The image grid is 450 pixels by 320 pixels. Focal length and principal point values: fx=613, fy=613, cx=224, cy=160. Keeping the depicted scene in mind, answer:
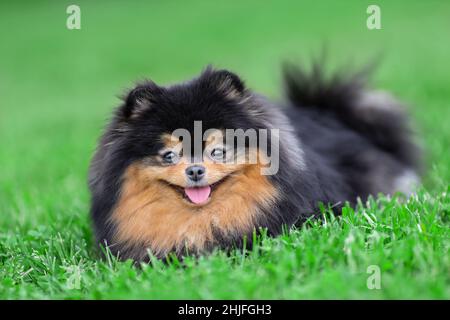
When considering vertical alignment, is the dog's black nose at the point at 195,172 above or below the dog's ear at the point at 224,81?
below

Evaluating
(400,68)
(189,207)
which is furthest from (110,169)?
(400,68)

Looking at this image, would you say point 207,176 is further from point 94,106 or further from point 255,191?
point 94,106

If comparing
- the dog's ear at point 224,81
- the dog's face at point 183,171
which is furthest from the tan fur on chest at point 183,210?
the dog's ear at point 224,81

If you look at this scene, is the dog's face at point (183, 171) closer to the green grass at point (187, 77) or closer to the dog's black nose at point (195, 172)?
the dog's black nose at point (195, 172)

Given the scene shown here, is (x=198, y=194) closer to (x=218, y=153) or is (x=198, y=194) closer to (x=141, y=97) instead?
(x=218, y=153)

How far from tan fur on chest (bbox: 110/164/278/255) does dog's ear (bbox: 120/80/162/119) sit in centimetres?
40

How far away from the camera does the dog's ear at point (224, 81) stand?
13.6 feet

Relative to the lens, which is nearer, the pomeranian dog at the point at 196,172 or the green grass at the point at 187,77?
the green grass at the point at 187,77

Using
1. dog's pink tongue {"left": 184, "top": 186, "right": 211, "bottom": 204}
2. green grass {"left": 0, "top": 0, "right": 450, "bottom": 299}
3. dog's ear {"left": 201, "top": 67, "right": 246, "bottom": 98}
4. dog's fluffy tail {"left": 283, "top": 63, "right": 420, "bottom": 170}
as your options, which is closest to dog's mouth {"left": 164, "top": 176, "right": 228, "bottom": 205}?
dog's pink tongue {"left": 184, "top": 186, "right": 211, "bottom": 204}

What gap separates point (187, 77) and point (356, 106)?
6765 mm

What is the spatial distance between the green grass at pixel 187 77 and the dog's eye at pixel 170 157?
0.65 metres

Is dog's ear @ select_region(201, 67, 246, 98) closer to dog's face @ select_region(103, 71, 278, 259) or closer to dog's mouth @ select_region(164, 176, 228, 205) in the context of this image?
dog's face @ select_region(103, 71, 278, 259)

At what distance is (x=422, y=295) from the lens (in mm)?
3168

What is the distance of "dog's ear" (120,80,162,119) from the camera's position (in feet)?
13.5
